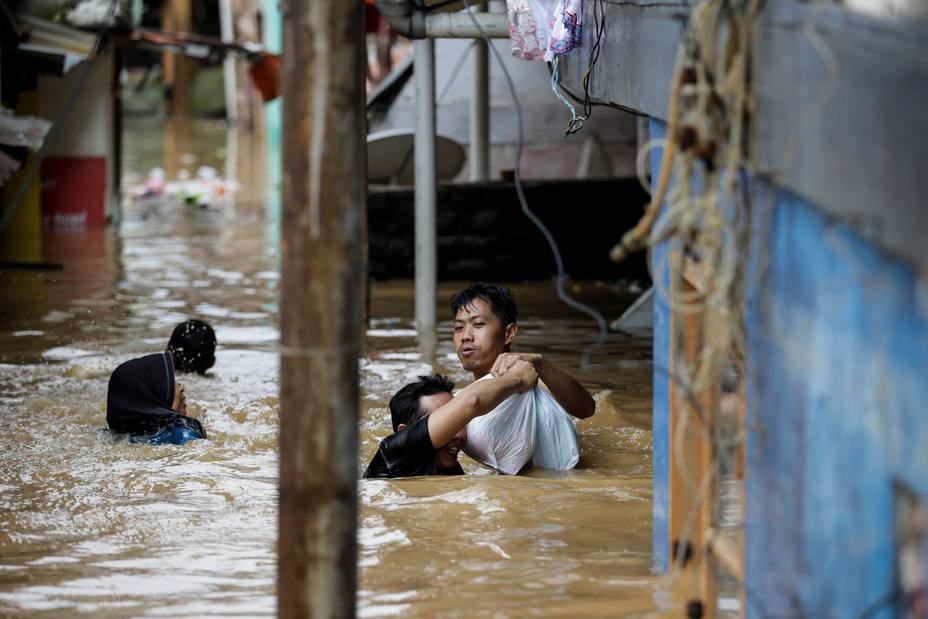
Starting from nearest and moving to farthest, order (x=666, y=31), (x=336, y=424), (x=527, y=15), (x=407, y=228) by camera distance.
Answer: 1. (x=336, y=424)
2. (x=666, y=31)
3. (x=527, y=15)
4. (x=407, y=228)

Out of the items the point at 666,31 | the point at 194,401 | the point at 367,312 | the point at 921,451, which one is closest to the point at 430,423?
the point at 666,31

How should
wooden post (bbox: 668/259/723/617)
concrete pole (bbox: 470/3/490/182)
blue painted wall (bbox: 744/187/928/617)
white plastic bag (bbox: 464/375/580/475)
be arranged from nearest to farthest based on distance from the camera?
blue painted wall (bbox: 744/187/928/617)
wooden post (bbox: 668/259/723/617)
white plastic bag (bbox: 464/375/580/475)
concrete pole (bbox: 470/3/490/182)

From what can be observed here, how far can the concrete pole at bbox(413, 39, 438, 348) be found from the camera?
1027cm

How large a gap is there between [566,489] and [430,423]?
2.32ft

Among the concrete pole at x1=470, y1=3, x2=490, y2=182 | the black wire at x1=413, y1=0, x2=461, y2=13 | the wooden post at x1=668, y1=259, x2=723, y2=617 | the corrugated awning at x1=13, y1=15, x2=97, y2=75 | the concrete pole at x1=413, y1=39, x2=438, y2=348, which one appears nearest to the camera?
the wooden post at x1=668, y1=259, x2=723, y2=617

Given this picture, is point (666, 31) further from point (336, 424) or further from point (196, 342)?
point (196, 342)

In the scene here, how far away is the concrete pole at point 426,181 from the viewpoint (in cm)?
1027

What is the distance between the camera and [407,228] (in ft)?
42.2

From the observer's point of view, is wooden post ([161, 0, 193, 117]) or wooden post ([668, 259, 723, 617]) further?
wooden post ([161, 0, 193, 117])

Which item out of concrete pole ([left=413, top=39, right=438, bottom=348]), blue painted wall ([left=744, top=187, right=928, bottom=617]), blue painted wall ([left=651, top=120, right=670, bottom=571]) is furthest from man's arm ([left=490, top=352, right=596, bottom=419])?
concrete pole ([left=413, top=39, right=438, bottom=348])

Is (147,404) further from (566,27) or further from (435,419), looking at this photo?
(566,27)

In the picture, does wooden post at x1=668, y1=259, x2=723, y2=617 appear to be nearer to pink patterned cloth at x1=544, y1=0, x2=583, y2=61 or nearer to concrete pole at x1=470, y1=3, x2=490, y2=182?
pink patterned cloth at x1=544, y1=0, x2=583, y2=61

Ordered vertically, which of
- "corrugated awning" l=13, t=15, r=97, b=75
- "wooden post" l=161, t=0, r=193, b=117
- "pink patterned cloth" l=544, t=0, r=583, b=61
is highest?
"wooden post" l=161, t=0, r=193, b=117

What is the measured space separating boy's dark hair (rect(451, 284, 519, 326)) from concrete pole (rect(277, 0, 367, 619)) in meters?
2.79
